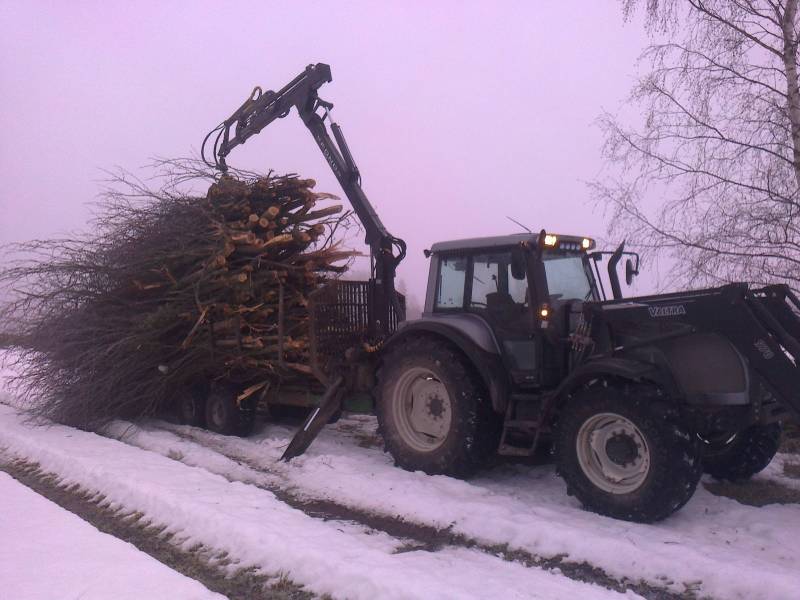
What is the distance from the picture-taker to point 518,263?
641 centimetres

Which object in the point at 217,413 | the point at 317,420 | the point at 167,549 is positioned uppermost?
the point at 317,420

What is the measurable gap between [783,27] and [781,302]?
16.3 ft

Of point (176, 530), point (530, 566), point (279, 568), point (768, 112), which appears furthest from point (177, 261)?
point (768, 112)

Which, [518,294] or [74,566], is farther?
[518,294]

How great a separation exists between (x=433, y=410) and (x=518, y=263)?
177cm

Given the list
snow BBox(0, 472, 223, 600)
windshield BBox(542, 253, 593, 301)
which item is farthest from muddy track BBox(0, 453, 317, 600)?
windshield BBox(542, 253, 593, 301)

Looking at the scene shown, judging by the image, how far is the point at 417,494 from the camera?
20.9ft

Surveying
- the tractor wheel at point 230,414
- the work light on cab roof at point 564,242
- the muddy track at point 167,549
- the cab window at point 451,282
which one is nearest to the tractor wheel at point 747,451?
the work light on cab roof at point 564,242

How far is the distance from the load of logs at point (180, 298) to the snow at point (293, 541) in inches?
72.6

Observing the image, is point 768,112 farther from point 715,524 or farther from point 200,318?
point 200,318

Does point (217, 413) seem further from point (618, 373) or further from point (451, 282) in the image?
point (618, 373)

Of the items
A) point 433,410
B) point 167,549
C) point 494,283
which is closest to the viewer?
point 167,549

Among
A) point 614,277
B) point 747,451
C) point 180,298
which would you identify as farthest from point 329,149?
point 747,451

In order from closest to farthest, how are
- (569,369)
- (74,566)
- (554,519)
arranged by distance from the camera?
1. (74,566)
2. (554,519)
3. (569,369)
